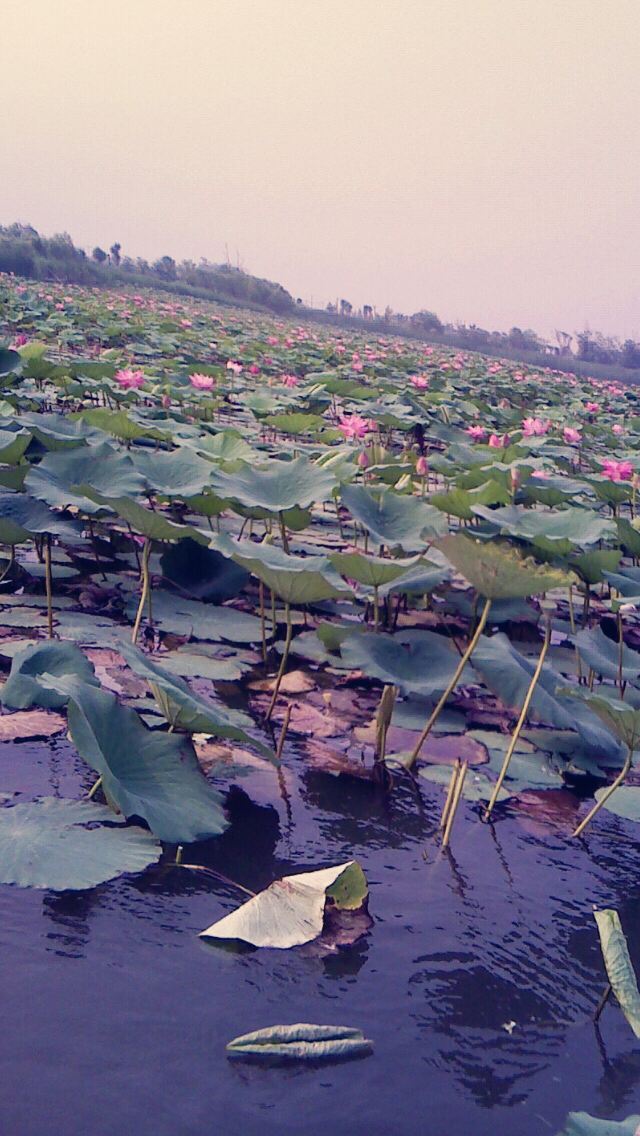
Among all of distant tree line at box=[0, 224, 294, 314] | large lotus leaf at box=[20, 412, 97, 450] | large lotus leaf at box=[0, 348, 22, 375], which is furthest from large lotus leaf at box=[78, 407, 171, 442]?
distant tree line at box=[0, 224, 294, 314]

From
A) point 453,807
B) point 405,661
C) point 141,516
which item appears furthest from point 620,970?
point 141,516

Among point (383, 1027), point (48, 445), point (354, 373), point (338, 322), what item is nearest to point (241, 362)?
point (354, 373)

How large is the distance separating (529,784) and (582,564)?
953 millimetres

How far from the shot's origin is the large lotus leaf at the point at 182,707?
147 cm

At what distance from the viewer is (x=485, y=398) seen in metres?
10.6

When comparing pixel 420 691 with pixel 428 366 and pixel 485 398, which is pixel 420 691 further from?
pixel 428 366

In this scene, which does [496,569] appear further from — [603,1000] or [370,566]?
[603,1000]

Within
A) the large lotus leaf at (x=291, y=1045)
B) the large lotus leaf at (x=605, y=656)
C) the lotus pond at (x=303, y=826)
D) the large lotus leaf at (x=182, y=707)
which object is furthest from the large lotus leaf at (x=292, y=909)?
the large lotus leaf at (x=605, y=656)

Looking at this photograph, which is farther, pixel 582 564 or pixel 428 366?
pixel 428 366

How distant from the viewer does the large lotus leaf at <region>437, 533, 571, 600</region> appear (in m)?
1.58

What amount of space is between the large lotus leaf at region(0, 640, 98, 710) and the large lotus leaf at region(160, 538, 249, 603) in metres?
0.92

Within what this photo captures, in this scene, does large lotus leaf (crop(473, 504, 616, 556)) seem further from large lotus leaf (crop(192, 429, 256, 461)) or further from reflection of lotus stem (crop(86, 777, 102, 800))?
reflection of lotus stem (crop(86, 777, 102, 800))

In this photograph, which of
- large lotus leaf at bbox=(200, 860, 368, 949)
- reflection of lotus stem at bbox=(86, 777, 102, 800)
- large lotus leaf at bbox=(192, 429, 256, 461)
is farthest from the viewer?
large lotus leaf at bbox=(192, 429, 256, 461)

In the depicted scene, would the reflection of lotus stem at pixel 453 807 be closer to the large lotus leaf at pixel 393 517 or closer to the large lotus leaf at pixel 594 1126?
the large lotus leaf at pixel 594 1126
